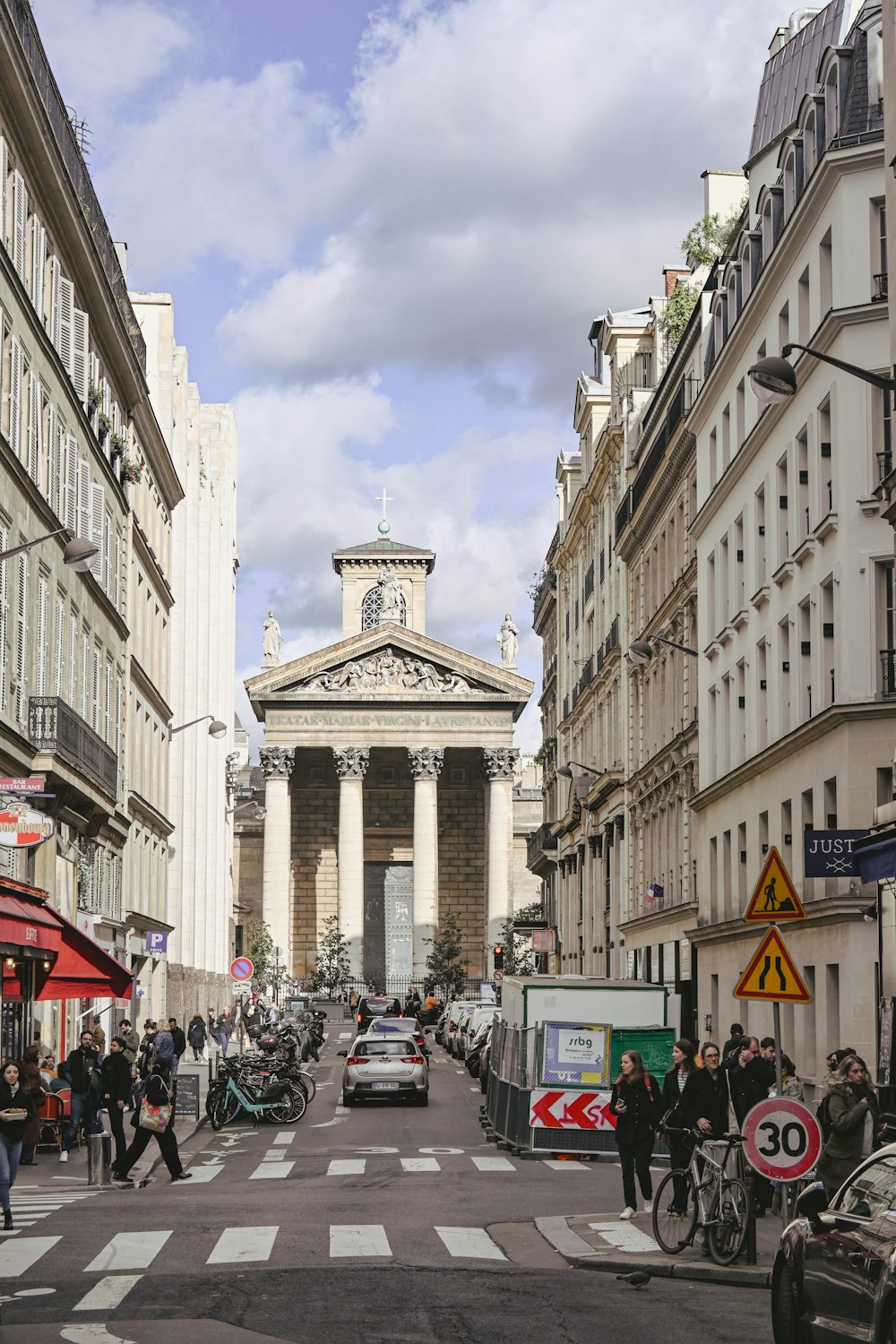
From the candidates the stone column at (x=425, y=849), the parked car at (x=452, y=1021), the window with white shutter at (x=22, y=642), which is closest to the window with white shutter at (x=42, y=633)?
the window with white shutter at (x=22, y=642)

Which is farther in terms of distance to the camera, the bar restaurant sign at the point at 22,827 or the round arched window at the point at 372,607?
the round arched window at the point at 372,607

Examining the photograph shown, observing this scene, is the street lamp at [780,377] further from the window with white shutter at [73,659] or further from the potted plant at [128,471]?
the potted plant at [128,471]

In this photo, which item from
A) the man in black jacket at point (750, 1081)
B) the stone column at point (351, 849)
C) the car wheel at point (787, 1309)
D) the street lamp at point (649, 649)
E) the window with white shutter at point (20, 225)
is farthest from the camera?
the stone column at point (351, 849)

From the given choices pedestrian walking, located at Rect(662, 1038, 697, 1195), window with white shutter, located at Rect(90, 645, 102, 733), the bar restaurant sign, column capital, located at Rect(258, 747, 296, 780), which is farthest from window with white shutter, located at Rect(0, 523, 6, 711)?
column capital, located at Rect(258, 747, 296, 780)

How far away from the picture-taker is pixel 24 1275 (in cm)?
1581

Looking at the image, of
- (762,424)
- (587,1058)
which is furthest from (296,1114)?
(762,424)

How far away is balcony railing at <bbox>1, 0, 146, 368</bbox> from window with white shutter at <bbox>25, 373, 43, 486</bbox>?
3840 mm

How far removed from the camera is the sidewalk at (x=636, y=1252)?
627 inches

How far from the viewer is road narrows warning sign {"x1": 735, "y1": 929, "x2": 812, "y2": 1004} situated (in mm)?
15930

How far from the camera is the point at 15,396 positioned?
104 ft

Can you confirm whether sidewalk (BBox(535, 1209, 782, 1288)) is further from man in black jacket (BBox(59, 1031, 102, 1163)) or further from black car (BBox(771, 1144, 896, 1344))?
man in black jacket (BBox(59, 1031, 102, 1163))

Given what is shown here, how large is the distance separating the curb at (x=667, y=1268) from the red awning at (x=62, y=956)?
13.1 m

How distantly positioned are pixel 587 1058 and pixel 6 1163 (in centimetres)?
998

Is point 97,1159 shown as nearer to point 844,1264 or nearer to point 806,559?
point 806,559
